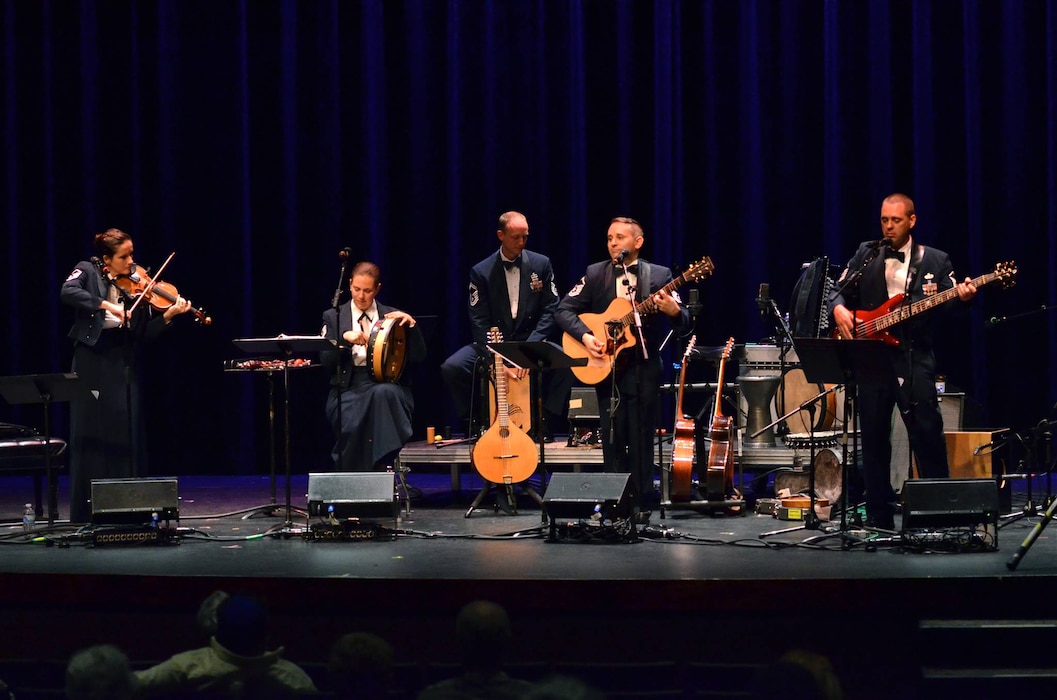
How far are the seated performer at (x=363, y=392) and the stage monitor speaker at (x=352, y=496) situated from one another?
88 cm

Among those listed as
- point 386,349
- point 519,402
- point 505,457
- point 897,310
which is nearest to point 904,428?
point 897,310

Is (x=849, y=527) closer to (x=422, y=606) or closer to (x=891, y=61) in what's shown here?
(x=422, y=606)

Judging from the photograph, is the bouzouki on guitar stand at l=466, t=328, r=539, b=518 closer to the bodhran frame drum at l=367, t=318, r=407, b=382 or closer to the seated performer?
the seated performer

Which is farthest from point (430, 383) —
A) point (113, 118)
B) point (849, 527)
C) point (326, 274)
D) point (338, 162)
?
point (849, 527)

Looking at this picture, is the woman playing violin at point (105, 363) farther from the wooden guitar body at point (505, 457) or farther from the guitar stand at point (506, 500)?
the guitar stand at point (506, 500)

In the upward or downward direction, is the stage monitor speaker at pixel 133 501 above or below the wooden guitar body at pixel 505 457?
below

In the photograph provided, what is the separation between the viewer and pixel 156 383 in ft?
35.6

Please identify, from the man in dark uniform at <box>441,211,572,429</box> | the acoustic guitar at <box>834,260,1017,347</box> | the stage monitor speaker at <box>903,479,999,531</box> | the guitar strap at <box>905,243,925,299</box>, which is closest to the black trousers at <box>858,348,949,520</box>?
the acoustic guitar at <box>834,260,1017,347</box>

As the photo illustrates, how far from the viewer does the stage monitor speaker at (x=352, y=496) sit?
6.94 metres

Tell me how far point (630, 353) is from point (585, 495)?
1142 mm

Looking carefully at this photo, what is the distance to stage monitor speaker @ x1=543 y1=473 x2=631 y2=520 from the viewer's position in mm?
6656

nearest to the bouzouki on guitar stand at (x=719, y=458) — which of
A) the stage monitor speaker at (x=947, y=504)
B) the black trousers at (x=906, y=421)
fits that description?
the black trousers at (x=906, y=421)

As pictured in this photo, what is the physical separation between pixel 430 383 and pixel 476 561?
4609 mm

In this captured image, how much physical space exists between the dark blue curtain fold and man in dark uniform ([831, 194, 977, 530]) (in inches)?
118
